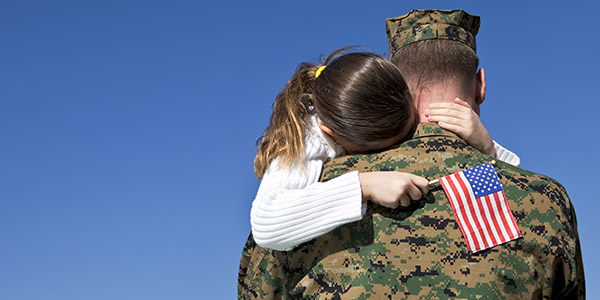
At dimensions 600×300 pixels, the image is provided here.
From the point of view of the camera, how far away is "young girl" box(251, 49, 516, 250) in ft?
14.4

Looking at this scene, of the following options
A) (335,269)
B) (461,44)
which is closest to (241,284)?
(335,269)

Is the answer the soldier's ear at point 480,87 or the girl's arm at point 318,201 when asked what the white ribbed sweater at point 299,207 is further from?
the soldier's ear at point 480,87

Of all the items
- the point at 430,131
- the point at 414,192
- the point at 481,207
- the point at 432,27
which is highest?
the point at 432,27

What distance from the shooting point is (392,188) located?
431 cm

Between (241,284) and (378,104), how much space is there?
5.36ft

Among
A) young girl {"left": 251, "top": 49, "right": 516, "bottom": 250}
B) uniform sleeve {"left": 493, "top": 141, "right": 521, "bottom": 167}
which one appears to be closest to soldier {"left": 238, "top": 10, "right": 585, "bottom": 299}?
young girl {"left": 251, "top": 49, "right": 516, "bottom": 250}

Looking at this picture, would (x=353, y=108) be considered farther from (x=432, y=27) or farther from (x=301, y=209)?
(x=432, y=27)

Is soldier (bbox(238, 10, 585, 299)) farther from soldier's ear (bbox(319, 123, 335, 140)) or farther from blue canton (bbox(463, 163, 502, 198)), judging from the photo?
soldier's ear (bbox(319, 123, 335, 140))

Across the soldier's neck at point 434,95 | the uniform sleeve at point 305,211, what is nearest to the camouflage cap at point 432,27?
the soldier's neck at point 434,95

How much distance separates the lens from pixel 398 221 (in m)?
4.48

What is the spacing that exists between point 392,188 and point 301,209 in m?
0.56

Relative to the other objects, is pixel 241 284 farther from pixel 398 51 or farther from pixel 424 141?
pixel 398 51

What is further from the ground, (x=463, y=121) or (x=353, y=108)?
(x=353, y=108)

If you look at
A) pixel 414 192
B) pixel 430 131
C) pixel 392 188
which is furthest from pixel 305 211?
pixel 430 131
